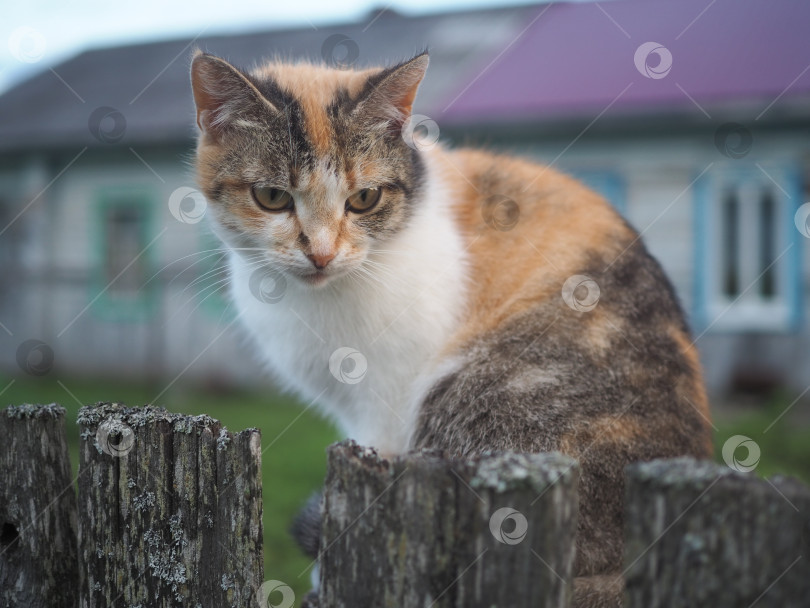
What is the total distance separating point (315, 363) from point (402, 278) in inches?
17.6

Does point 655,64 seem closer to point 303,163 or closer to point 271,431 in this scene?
point 271,431

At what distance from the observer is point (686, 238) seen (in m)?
8.45

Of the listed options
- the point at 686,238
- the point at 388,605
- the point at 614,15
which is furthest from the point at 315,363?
the point at 614,15

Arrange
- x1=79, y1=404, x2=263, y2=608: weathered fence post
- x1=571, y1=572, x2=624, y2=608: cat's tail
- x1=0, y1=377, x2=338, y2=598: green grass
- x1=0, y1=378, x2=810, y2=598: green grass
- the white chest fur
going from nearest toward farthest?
x1=79, y1=404, x2=263, y2=608: weathered fence post
x1=571, y1=572, x2=624, y2=608: cat's tail
the white chest fur
x1=0, y1=377, x2=338, y2=598: green grass
x1=0, y1=378, x2=810, y2=598: green grass

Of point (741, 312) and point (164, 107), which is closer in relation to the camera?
point (741, 312)

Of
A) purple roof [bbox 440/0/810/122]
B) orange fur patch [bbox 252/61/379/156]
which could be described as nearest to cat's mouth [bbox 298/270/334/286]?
orange fur patch [bbox 252/61/379/156]

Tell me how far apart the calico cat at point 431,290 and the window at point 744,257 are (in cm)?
615

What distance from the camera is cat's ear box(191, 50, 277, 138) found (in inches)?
88.6

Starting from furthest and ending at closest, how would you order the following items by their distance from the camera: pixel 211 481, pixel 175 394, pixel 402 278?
pixel 175 394 → pixel 402 278 → pixel 211 481

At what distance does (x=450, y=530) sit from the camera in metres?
1.27

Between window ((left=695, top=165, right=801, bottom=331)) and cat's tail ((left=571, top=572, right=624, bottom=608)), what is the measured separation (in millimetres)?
7137

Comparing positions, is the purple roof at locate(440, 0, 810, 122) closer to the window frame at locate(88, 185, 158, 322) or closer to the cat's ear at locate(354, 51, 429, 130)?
the window frame at locate(88, 185, 158, 322)

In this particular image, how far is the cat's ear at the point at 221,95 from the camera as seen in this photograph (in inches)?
88.6

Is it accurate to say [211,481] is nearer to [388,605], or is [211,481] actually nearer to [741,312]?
[388,605]
